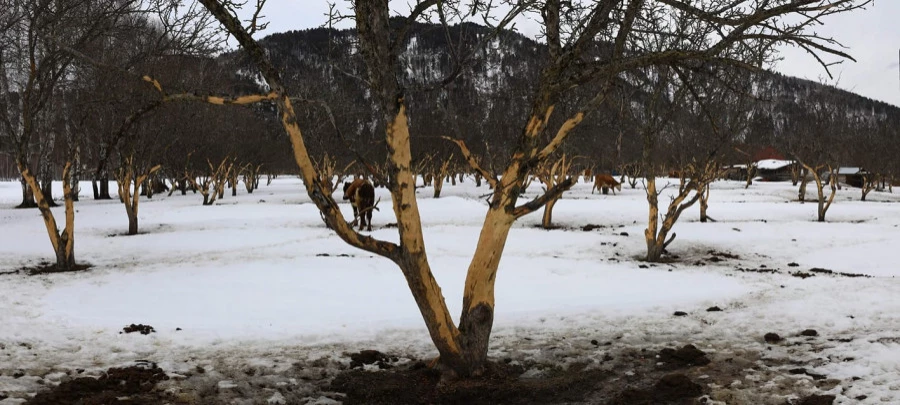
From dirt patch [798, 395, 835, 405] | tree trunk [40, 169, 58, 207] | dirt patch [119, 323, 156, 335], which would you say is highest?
tree trunk [40, 169, 58, 207]

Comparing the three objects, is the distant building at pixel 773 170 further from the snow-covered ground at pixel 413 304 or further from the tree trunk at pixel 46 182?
the tree trunk at pixel 46 182

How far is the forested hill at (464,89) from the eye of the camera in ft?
19.2

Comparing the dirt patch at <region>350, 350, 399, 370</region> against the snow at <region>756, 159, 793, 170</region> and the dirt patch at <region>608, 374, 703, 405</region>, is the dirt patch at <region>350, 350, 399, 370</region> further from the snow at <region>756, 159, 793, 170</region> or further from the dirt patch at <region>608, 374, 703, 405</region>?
the snow at <region>756, 159, 793, 170</region>

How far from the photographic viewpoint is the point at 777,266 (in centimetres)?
1248

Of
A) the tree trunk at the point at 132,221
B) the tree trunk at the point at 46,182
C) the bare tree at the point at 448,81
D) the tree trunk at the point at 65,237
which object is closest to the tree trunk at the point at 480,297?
the bare tree at the point at 448,81

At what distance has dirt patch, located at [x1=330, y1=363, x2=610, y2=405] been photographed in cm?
477

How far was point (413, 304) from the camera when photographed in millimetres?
8641

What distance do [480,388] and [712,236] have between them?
12.8 metres

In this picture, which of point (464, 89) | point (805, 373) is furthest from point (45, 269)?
point (805, 373)

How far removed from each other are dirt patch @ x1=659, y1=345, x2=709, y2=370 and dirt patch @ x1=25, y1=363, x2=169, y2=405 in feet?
13.8

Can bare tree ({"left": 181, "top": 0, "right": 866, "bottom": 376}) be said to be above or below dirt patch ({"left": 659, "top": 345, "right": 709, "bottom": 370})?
above

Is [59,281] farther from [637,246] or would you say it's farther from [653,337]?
[637,246]

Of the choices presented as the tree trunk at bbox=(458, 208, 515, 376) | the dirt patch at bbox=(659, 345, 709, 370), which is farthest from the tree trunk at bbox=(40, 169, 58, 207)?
the dirt patch at bbox=(659, 345, 709, 370)

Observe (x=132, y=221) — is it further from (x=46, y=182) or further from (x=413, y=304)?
(x=413, y=304)
